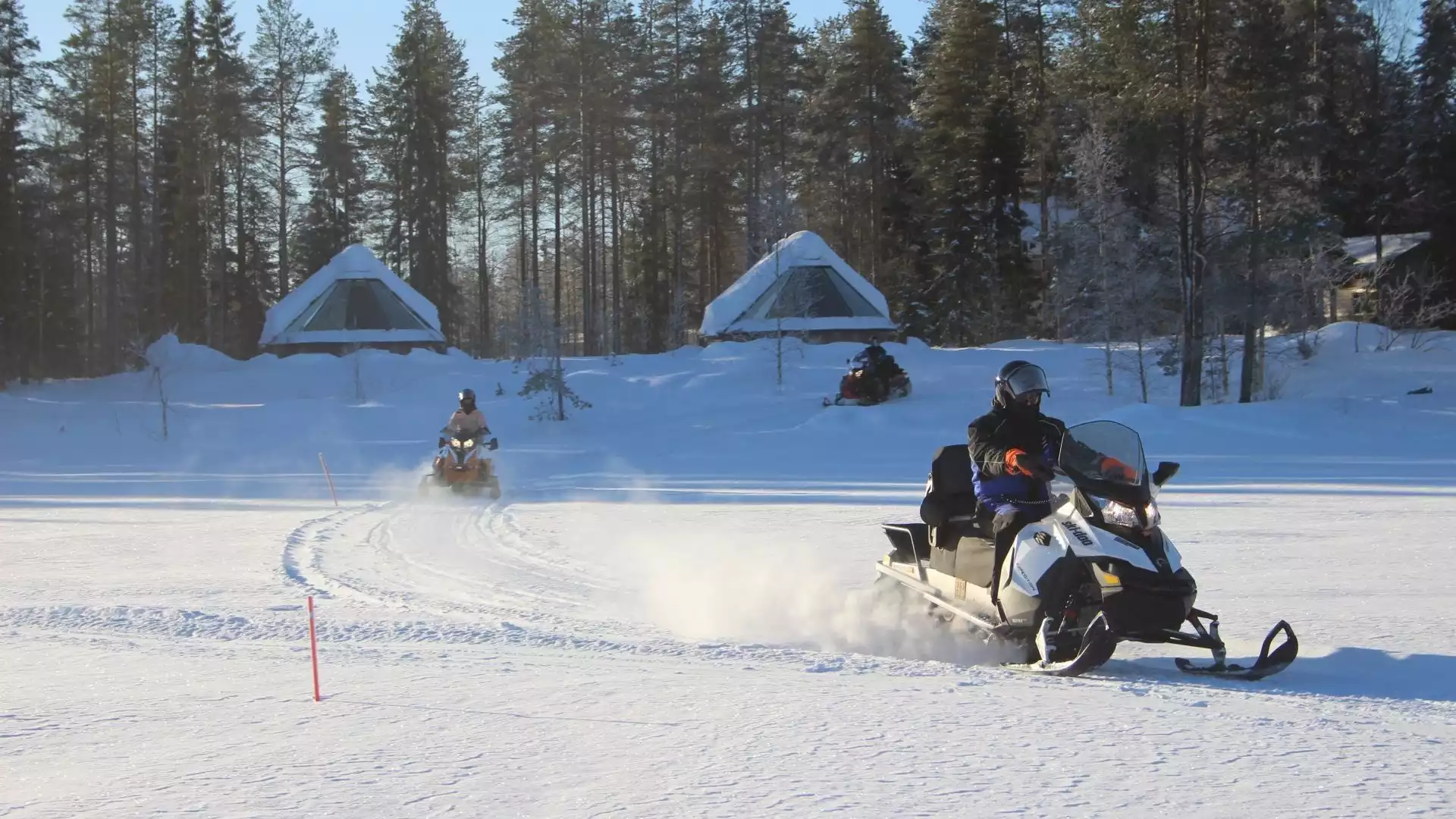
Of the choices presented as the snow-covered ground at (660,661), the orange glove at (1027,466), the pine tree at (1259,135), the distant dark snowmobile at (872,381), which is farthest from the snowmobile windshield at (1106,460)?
the distant dark snowmobile at (872,381)

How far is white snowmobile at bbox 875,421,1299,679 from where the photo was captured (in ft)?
19.6

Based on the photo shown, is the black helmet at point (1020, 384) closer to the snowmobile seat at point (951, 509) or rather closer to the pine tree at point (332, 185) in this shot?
the snowmobile seat at point (951, 509)

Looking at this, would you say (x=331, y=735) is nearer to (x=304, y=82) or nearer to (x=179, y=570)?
(x=179, y=570)

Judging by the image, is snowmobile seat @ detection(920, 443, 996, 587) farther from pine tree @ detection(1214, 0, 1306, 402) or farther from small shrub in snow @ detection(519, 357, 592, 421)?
small shrub in snow @ detection(519, 357, 592, 421)

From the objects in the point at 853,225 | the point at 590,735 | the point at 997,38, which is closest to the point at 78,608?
the point at 590,735

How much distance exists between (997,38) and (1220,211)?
23.3 meters

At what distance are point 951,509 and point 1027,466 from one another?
1012mm

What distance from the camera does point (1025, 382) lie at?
6.96 meters

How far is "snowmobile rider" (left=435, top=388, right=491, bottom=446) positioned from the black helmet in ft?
36.4

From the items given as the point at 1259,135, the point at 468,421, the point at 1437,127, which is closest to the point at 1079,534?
the point at 468,421

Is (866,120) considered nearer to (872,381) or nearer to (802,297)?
(802,297)

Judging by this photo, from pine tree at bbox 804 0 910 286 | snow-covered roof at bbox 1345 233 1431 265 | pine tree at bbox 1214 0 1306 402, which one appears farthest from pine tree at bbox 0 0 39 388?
snow-covered roof at bbox 1345 233 1431 265

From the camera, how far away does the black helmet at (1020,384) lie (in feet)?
22.8

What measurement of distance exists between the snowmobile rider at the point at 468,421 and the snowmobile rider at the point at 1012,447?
11.0 metres
